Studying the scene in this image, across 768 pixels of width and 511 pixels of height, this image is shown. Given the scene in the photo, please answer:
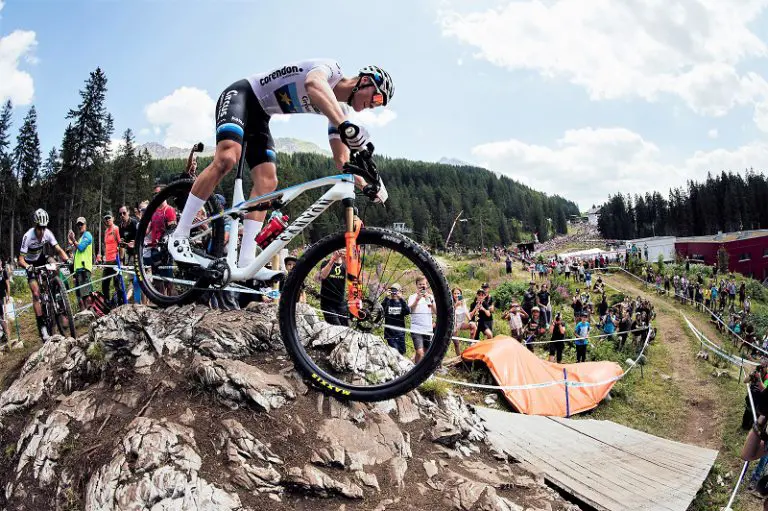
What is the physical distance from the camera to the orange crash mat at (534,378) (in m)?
13.8

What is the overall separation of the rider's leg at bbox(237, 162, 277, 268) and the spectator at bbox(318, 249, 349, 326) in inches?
38.5

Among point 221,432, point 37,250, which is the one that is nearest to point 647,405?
point 221,432

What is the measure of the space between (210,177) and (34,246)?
6555 mm

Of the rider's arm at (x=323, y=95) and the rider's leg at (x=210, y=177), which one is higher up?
the rider's arm at (x=323, y=95)

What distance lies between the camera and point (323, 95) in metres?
4.43

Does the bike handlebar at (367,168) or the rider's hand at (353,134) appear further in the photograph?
the bike handlebar at (367,168)

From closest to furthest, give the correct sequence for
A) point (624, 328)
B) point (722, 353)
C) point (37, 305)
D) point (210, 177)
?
point (210, 177) → point (37, 305) → point (722, 353) → point (624, 328)

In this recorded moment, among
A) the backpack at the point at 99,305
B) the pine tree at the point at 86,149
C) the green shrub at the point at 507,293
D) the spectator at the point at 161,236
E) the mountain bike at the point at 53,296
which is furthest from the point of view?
the pine tree at the point at 86,149

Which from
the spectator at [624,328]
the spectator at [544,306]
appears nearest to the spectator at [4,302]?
the spectator at [544,306]

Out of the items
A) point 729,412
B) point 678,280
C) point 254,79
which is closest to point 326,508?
point 254,79

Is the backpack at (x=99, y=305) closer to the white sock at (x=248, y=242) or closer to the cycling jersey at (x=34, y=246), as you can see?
the cycling jersey at (x=34, y=246)

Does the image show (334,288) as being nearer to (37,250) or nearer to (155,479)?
(155,479)

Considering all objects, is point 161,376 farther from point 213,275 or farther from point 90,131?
point 90,131

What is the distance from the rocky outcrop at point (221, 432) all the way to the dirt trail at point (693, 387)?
12.5 meters
